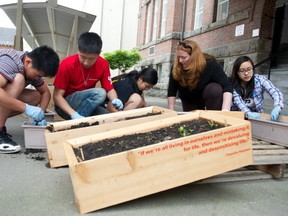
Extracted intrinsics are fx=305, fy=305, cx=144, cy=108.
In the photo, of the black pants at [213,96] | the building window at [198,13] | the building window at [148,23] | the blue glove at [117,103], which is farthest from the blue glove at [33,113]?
the building window at [148,23]

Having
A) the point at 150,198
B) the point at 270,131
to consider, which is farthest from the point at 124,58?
the point at 150,198

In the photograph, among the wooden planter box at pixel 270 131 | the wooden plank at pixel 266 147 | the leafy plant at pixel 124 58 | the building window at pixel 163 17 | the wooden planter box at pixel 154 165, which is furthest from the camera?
the leafy plant at pixel 124 58

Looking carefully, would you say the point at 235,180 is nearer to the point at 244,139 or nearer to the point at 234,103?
the point at 244,139

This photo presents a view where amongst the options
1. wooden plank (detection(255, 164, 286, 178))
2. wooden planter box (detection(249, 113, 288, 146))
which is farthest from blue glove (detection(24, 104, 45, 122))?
wooden planter box (detection(249, 113, 288, 146))

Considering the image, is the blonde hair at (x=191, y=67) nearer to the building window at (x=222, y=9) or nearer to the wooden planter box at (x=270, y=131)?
the wooden planter box at (x=270, y=131)

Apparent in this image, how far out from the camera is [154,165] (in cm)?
171

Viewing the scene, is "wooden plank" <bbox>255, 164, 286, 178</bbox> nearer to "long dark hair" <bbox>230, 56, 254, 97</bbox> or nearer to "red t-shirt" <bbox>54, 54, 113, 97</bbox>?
"long dark hair" <bbox>230, 56, 254, 97</bbox>

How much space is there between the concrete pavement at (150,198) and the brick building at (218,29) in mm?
6185

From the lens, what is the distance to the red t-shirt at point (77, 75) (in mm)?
3041

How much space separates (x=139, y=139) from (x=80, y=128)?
581 mm

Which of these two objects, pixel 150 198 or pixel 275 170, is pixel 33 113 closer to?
pixel 150 198

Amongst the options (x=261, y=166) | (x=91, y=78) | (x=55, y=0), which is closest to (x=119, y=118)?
(x=91, y=78)

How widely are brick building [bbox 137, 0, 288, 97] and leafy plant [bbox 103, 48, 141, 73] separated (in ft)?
1.58

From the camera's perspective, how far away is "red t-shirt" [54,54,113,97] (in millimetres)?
3041
